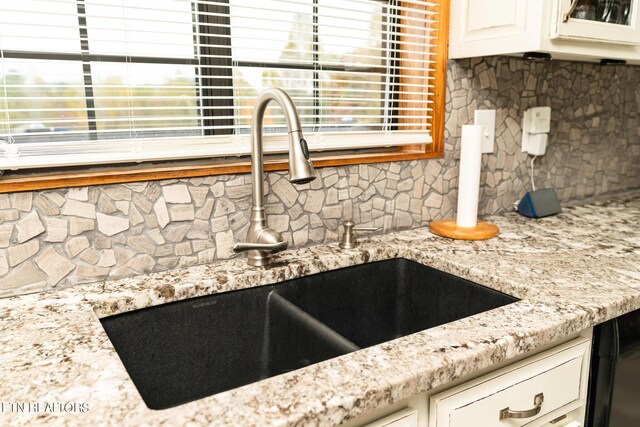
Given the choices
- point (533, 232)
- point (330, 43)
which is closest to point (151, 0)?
point (330, 43)

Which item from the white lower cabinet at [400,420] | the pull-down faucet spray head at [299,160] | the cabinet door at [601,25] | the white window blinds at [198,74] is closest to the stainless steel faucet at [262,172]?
the pull-down faucet spray head at [299,160]

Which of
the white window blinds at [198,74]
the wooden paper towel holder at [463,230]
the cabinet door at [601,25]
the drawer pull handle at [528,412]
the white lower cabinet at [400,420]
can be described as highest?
the cabinet door at [601,25]

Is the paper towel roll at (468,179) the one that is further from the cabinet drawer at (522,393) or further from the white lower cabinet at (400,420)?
the white lower cabinet at (400,420)

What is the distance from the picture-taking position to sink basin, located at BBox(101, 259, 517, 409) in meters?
1.00

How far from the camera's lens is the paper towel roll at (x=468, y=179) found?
1408mm

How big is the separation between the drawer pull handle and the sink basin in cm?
19

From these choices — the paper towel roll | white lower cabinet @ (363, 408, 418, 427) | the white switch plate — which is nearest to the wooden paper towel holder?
the paper towel roll

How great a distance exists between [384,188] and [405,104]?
286mm

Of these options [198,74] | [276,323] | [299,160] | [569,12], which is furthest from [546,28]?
[276,323]

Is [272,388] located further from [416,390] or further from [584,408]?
[584,408]

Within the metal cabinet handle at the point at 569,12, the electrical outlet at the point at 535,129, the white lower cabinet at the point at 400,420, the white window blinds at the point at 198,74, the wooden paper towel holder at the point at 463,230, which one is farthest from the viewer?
the electrical outlet at the point at 535,129

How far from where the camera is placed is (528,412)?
89cm

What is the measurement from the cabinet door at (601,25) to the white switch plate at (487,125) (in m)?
0.36

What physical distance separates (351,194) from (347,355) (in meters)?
0.68
